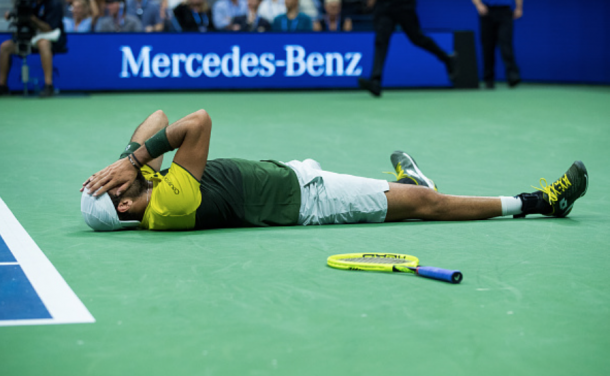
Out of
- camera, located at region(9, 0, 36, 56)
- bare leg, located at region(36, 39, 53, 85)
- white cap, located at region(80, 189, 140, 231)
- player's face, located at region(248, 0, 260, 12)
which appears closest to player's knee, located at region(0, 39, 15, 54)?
camera, located at region(9, 0, 36, 56)

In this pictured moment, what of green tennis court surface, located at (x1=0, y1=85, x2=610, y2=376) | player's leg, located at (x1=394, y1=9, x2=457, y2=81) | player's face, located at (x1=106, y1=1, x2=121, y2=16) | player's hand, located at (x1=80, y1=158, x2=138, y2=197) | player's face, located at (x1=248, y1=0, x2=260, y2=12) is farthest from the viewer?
player's face, located at (x1=106, y1=1, x2=121, y2=16)

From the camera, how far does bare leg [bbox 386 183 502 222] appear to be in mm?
5125

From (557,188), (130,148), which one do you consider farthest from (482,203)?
(130,148)

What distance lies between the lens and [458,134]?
9469mm

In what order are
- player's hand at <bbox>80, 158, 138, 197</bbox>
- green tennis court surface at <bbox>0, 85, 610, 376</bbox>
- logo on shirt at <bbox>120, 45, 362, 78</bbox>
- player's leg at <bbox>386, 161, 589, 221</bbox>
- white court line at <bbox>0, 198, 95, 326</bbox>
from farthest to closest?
logo on shirt at <bbox>120, 45, 362, 78</bbox>, player's leg at <bbox>386, 161, 589, 221</bbox>, player's hand at <bbox>80, 158, 138, 197</bbox>, white court line at <bbox>0, 198, 95, 326</bbox>, green tennis court surface at <bbox>0, 85, 610, 376</bbox>

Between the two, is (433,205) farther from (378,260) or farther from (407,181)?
(378,260)

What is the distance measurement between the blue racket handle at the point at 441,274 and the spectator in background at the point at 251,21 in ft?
43.7

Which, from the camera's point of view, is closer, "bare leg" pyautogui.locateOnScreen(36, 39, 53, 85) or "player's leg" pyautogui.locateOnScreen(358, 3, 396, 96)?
"player's leg" pyautogui.locateOnScreen(358, 3, 396, 96)

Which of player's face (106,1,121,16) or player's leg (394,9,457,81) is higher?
player's face (106,1,121,16)

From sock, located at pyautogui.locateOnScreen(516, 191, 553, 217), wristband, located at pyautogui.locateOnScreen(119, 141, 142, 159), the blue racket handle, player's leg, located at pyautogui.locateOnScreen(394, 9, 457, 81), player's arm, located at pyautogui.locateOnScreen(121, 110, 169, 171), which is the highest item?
player's leg, located at pyautogui.locateOnScreen(394, 9, 457, 81)

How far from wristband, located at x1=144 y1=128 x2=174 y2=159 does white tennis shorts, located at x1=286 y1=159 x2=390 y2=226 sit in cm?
80

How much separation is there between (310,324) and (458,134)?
21.7ft

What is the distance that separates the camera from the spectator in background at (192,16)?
16516mm

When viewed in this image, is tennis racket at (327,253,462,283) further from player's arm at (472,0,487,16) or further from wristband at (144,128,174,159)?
player's arm at (472,0,487,16)
